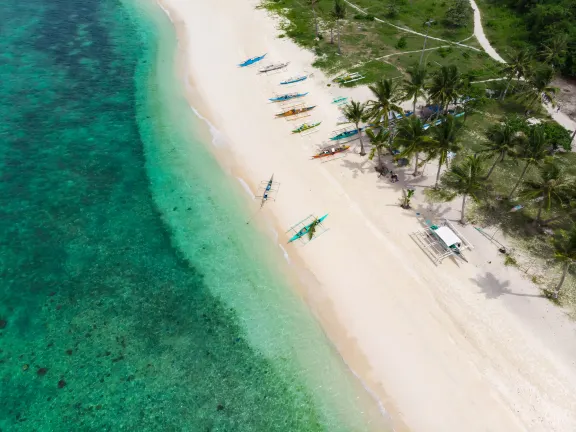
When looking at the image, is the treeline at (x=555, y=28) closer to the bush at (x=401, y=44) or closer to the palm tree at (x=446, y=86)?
the bush at (x=401, y=44)

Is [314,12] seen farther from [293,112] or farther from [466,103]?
[466,103]

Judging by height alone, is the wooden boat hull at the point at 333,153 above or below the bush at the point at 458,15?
below

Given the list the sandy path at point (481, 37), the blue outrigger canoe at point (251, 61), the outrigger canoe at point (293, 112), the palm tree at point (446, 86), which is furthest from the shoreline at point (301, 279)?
the sandy path at point (481, 37)

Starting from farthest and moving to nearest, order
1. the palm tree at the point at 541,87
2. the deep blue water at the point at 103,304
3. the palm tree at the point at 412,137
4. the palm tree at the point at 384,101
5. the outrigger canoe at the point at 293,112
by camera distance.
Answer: the outrigger canoe at the point at 293,112 < the palm tree at the point at 541,87 < the palm tree at the point at 384,101 < the palm tree at the point at 412,137 < the deep blue water at the point at 103,304

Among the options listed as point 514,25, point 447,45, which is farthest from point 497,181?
point 514,25

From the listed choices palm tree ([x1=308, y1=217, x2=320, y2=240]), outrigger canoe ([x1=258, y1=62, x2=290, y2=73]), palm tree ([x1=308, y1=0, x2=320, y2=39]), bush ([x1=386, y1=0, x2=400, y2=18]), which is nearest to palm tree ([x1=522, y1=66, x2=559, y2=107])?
bush ([x1=386, y1=0, x2=400, y2=18])

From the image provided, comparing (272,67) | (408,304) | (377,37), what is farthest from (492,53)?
(408,304)

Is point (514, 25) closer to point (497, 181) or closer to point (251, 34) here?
point (497, 181)
